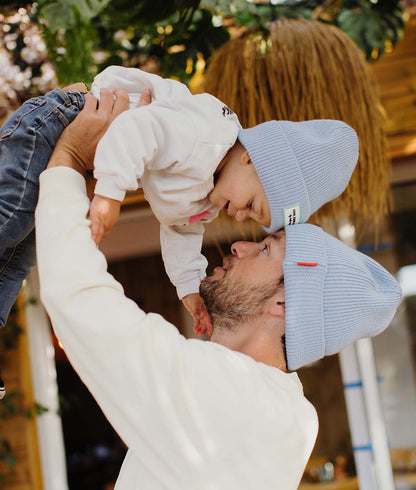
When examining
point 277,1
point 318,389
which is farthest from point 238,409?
point 318,389

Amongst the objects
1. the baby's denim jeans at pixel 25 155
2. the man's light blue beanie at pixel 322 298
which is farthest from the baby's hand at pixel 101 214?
the man's light blue beanie at pixel 322 298

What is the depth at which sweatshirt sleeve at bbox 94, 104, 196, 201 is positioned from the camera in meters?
1.27

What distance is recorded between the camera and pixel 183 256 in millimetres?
1745

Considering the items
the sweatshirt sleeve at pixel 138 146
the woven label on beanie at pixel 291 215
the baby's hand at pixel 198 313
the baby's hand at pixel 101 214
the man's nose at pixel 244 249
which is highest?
the sweatshirt sleeve at pixel 138 146

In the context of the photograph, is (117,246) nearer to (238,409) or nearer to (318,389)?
(318,389)

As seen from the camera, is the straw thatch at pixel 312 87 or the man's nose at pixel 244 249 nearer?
the man's nose at pixel 244 249

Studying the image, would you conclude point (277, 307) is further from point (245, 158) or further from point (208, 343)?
point (245, 158)

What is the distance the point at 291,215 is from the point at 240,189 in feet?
0.43

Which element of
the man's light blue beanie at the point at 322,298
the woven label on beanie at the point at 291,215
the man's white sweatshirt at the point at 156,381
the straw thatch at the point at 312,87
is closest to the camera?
the man's white sweatshirt at the point at 156,381

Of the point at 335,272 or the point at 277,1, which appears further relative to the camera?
the point at 277,1

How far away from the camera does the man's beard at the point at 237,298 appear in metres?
1.53

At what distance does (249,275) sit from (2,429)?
284 centimetres

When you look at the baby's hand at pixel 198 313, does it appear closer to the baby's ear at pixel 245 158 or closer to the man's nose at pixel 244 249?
the man's nose at pixel 244 249

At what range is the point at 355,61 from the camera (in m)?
2.17
